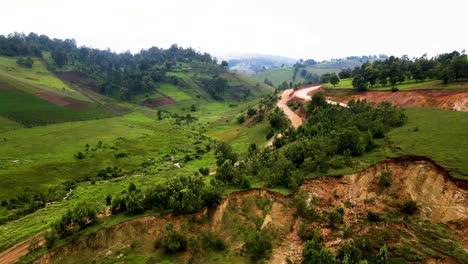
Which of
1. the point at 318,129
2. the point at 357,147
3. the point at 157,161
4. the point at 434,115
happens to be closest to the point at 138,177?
the point at 157,161

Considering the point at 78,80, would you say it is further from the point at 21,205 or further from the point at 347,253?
the point at 347,253

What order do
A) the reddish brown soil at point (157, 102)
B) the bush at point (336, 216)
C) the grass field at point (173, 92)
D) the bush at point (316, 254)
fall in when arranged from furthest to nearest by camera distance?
the grass field at point (173, 92), the reddish brown soil at point (157, 102), the bush at point (336, 216), the bush at point (316, 254)

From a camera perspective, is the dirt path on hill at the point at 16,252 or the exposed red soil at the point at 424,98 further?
the exposed red soil at the point at 424,98

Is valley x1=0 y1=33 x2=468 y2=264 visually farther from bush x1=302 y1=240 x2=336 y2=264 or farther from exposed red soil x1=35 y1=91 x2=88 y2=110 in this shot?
exposed red soil x1=35 y1=91 x2=88 y2=110

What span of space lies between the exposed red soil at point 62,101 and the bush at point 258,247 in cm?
10804

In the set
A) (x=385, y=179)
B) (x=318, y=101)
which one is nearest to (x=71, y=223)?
(x=385, y=179)

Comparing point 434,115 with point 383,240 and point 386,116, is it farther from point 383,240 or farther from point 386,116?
point 383,240

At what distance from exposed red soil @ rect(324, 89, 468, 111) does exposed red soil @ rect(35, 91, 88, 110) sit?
103 metres

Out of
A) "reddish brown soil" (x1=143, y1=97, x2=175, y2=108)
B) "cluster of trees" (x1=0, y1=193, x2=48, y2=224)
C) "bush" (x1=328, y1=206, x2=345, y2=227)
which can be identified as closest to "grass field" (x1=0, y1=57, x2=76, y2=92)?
"reddish brown soil" (x1=143, y1=97, x2=175, y2=108)

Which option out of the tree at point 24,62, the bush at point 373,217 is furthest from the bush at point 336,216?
the tree at point 24,62

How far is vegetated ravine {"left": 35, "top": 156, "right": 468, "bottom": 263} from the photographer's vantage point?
108ft

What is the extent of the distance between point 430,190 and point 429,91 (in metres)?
40.5

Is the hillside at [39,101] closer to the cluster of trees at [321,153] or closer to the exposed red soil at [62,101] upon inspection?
the exposed red soil at [62,101]

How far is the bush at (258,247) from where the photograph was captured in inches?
1380
